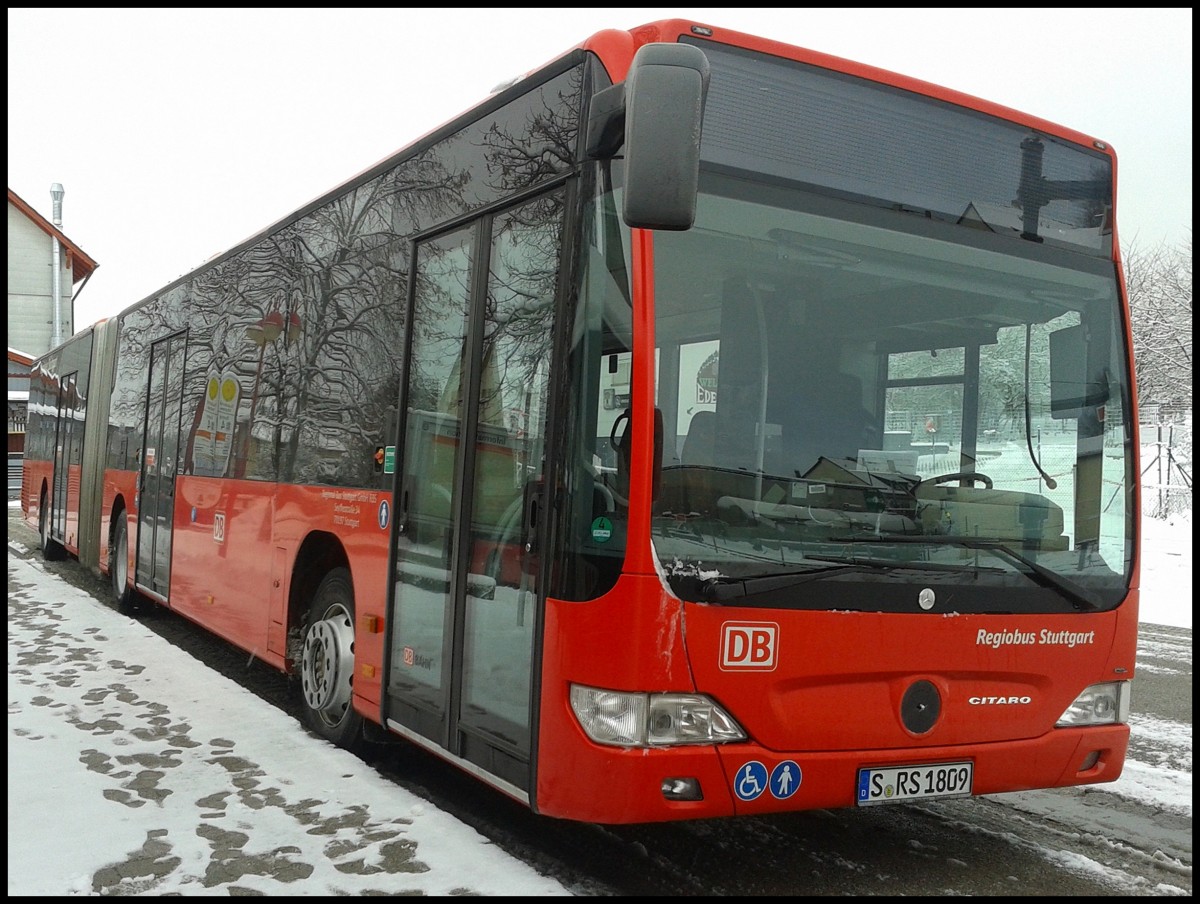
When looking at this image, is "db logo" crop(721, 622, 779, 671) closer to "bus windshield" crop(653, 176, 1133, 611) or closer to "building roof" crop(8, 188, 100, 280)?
"bus windshield" crop(653, 176, 1133, 611)

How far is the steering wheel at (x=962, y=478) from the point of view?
14.2 ft

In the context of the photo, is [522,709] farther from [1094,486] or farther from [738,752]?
[1094,486]

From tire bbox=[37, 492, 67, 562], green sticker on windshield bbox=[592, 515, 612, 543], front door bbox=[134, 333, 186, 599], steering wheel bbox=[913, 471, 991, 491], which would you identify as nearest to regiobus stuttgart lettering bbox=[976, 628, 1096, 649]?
steering wheel bbox=[913, 471, 991, 491]

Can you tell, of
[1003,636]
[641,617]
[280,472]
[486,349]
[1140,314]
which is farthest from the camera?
[1140,314]

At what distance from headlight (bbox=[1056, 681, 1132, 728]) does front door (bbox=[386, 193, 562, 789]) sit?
7.14 feet

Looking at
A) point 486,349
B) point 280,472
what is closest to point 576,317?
point 486,349

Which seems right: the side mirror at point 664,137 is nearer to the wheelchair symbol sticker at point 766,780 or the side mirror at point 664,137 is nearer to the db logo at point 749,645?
the db logo at point 749,645

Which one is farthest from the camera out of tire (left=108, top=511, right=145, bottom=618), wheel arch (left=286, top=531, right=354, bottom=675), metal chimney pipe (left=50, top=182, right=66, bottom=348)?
metal chimney pipe (left=50, top=182, right=66, bottom=348)

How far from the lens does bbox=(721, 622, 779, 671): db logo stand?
3.94m

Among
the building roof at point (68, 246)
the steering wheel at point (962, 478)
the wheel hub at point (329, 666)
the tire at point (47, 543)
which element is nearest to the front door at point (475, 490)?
the wheel hub at point (329, 666)

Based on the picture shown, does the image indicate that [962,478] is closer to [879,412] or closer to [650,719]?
[879,412]

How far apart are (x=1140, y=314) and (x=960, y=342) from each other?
31778mm

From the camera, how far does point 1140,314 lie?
3303 cm

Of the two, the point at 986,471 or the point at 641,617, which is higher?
the point at 986,471
